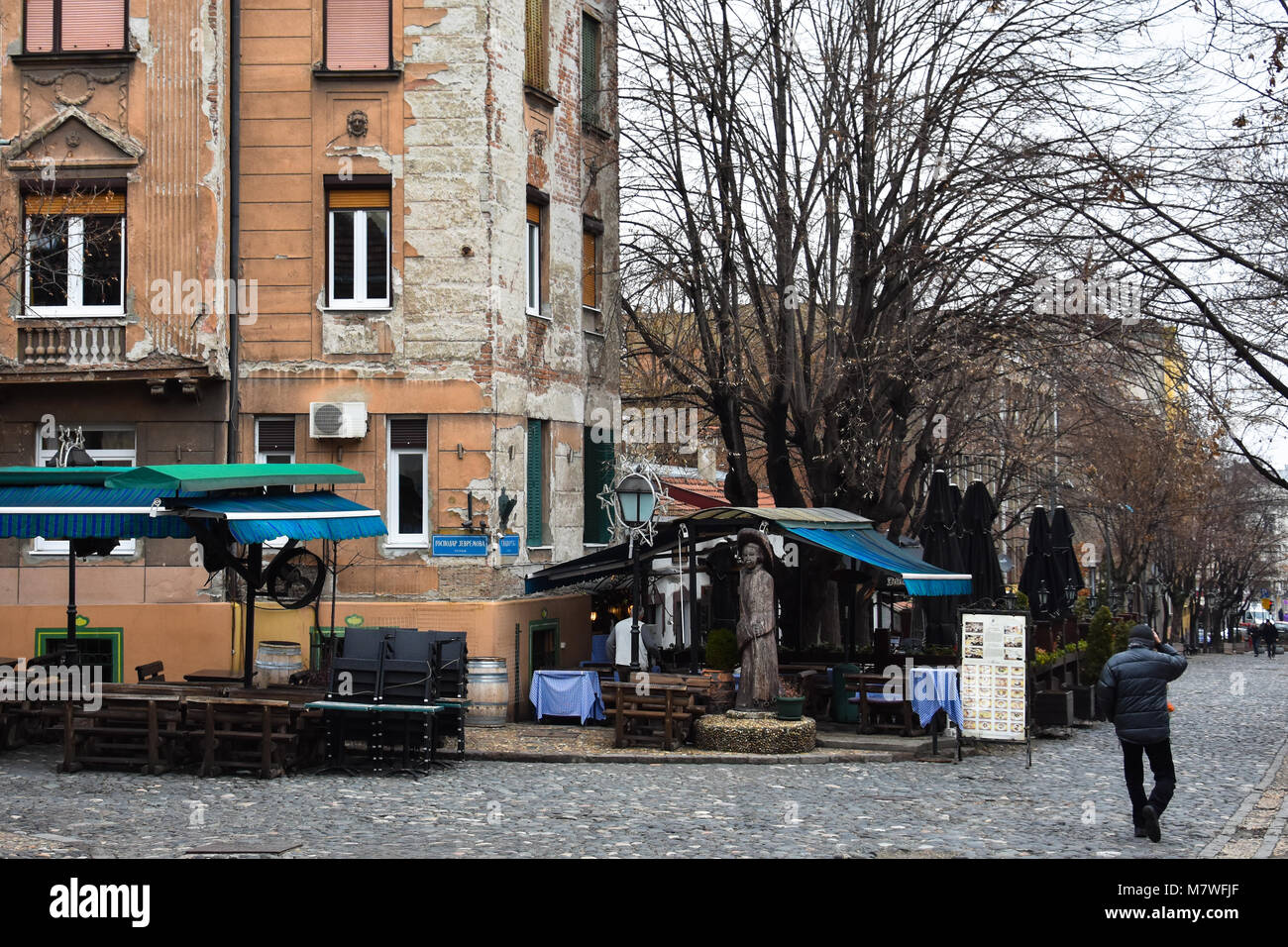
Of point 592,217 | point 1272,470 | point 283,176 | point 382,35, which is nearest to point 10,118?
point 283,176

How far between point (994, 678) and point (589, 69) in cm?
1371

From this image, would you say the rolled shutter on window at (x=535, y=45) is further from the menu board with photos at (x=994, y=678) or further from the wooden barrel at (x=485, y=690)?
the menu board with photos at (x=994, y=678)

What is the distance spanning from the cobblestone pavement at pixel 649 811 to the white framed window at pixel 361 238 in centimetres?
802

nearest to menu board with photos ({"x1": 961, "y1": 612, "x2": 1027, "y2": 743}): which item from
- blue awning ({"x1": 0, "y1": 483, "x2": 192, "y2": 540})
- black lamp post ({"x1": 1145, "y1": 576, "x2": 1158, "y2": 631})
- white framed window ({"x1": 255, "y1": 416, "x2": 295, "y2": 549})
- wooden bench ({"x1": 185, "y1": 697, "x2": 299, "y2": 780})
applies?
wooden bench ({"x1": 185, "y1": 697, "x2": 299, "y2": 780})

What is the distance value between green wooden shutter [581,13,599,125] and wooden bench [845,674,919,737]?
36.7ft

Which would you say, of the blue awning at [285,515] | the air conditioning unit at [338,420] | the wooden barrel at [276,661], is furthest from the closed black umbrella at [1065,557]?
the blue awning at [285,515]

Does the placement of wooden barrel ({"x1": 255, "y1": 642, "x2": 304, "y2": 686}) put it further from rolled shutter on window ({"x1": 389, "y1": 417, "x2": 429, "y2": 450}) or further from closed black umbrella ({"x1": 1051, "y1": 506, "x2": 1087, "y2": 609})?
closed black umbrella ({"x1": 1051, "y1": 506, "x2": 1087, "y2": 609})

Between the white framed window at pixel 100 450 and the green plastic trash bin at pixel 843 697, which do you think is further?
the white framed window at pixel 100 450

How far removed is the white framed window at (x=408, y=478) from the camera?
72.5ft

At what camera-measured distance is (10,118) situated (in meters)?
21.9

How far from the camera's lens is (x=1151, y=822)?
1259 cm

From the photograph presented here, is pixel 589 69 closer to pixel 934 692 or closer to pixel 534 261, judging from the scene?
pixel 534 261

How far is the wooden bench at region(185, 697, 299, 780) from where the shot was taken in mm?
15648

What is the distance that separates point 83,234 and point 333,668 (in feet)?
28.5
